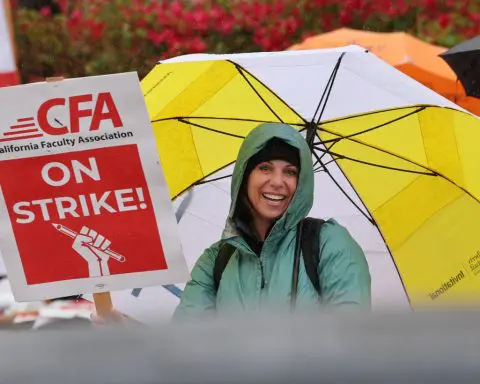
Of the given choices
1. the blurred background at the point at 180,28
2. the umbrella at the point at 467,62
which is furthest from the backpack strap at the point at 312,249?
the blurred background at the point at 180,28

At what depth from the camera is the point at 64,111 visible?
2.67 meters

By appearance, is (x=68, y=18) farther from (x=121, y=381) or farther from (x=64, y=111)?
(x=121, y=381)

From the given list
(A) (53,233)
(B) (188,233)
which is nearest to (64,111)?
(A) (53,233)

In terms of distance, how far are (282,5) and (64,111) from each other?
770cm

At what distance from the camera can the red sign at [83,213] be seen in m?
2.68

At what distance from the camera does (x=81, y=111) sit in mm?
2668

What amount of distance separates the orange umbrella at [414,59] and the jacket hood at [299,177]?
4.62 m

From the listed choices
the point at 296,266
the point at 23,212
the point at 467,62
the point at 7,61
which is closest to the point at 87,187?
the point at 23,212

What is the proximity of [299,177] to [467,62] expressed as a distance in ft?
11.4

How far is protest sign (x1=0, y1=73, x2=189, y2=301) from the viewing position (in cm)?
267

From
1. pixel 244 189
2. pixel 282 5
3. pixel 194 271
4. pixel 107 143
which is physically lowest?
pixel 194 271

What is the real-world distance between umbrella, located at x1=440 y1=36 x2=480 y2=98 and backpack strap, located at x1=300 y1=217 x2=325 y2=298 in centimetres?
350

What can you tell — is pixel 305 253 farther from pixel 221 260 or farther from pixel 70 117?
pixel 70 117

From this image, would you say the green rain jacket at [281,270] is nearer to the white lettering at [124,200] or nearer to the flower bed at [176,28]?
the white lettering at [124,200]
